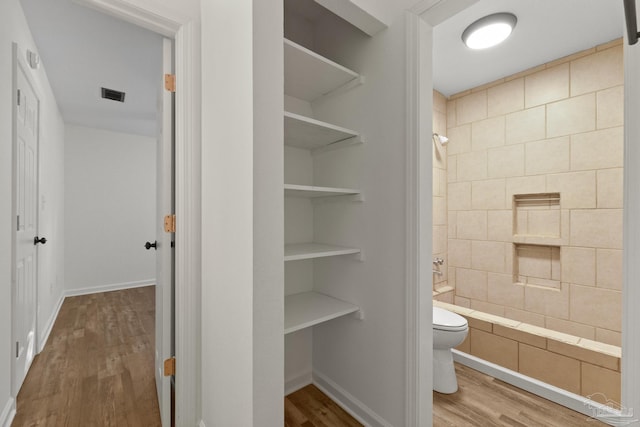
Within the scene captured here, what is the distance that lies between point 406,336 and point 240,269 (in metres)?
0.89

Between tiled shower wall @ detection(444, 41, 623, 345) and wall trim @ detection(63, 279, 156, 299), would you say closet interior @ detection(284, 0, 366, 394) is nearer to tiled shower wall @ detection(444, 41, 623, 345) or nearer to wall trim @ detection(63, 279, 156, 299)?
tiled shower wall @ detection(444, 41, 623, 345)

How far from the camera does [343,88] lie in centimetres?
173

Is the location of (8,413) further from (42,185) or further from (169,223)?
(42,185)

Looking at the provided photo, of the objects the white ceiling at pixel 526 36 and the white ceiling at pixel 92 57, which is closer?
the white ceiling at pixel 526 36

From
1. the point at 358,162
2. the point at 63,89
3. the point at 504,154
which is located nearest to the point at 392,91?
the point at 358,162

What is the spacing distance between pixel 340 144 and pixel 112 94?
2901mm

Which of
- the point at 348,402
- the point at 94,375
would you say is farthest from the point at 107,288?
the point at 348,402

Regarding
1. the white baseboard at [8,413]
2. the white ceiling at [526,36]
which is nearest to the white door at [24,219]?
the white baseboard at [8,413]

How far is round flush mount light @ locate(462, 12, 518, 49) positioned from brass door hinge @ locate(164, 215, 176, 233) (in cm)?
234

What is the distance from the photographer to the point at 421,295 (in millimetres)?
1372

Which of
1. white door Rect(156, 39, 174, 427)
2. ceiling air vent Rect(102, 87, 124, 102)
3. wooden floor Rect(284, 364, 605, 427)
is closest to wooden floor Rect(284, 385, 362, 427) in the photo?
wooden floor Rect(284, 364, 605, 427)

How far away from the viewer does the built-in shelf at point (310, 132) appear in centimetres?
139

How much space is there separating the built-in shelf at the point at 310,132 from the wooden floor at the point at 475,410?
1625mm

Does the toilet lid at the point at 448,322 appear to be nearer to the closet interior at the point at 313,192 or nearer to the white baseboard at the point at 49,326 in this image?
the closet interior at the point at 313,192
